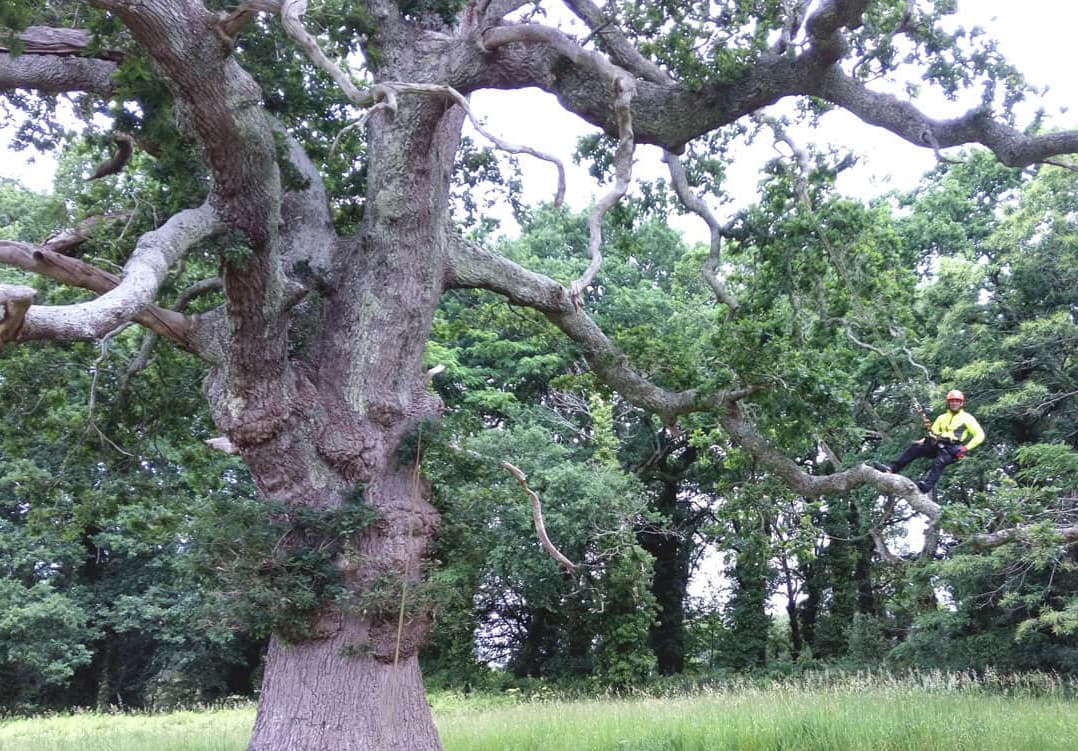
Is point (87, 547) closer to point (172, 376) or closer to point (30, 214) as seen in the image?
point (30, 214)

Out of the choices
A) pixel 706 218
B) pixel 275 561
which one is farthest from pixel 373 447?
pixel 706 218

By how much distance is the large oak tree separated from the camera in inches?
263

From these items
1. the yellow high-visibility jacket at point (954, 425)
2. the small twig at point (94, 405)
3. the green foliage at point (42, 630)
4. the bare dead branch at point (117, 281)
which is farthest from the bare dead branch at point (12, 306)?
the green foliage at point (42, 630)

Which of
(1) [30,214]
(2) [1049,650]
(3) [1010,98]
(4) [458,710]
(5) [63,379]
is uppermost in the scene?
(1) [30,214]

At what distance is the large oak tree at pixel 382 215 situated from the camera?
6.68m

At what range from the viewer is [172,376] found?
11.3 m

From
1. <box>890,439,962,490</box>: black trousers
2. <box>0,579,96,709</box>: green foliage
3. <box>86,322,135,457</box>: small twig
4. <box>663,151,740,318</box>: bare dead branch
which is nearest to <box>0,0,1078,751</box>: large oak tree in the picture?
<box>663,151,740,318</box>: bare dead branch

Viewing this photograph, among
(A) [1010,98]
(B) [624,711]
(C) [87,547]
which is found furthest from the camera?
(C) [87,547]

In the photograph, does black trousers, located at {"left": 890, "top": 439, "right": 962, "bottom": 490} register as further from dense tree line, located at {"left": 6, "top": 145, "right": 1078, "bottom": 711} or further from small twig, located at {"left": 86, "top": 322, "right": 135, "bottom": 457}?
small twig, located at {"left": 86, "top": 322, "right": 135, "bottom": 457}

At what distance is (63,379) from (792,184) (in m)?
8.64

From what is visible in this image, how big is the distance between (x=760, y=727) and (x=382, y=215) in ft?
20.4

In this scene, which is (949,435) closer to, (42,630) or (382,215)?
(382,215)

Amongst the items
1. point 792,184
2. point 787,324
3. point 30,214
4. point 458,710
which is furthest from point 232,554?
point 30,214

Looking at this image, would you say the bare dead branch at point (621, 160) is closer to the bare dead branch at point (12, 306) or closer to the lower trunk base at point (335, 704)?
the lower trunk base at point (335, 704)
